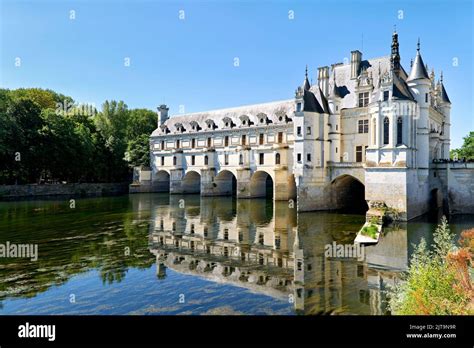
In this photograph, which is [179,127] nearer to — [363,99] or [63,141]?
[63,141]

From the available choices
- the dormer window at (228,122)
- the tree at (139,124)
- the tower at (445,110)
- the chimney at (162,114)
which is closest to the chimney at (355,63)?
the tower at (445,110)

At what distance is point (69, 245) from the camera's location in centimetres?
1856

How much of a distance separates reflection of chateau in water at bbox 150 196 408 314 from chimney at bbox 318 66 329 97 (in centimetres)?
1251

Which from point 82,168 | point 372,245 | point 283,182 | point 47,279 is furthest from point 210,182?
point 47,279

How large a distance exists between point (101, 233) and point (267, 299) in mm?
14357

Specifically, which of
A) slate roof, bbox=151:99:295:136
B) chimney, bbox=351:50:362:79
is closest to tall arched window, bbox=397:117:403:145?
chimney, bbox=351:50:362:79

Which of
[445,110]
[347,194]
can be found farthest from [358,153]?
[445,110]

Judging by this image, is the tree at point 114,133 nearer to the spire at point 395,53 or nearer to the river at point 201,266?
the river at point 201,266

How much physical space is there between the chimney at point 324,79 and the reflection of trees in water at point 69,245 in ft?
68.0

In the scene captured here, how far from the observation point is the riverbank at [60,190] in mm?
45737

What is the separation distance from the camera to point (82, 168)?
2096 inches

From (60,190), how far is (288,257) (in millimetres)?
43580

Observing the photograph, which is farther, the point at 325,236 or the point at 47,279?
the point at 325,236
